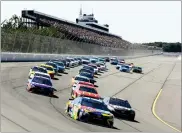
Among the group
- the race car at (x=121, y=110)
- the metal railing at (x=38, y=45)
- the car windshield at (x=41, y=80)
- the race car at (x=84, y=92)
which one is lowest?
the race car at (x=121, y=110)

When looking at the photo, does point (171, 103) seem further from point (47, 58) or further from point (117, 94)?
point (47, 58)

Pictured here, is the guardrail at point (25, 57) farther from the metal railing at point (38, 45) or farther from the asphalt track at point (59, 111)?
the asphalt track at point (59, 111)

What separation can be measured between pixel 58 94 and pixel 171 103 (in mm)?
14002

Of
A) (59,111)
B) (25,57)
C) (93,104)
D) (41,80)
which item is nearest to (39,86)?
(41,80)

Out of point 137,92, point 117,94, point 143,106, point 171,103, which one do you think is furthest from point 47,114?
point 137,92

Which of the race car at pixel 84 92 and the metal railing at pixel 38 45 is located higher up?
the metal railing at pixel 38 45

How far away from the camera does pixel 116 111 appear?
85.5 ft

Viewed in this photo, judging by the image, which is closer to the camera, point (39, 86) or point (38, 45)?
point (39, 86)

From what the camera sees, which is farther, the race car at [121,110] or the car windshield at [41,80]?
the car windshield at [41,80]

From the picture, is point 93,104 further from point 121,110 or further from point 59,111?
point 121,110

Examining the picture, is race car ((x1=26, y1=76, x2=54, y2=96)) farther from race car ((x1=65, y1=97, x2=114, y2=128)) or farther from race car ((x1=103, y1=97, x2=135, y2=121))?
race car ((x1=65, y1=97, x2=114, y2=128))

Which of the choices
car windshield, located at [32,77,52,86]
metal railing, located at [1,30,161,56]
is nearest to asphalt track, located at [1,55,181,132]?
car windshield, located at [32,77,52,86]

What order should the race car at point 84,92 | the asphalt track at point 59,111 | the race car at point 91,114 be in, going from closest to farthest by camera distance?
the asphalt track at point 59,111 < the race car at point 91,114 < the race car at point 84,92

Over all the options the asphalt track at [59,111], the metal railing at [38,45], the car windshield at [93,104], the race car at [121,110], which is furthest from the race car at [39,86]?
the metal railing at [38,45]
